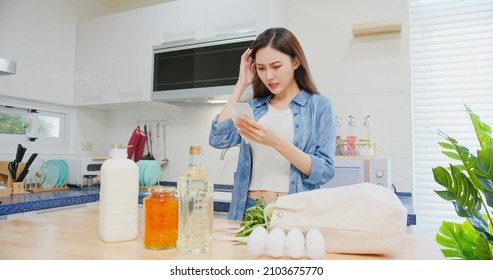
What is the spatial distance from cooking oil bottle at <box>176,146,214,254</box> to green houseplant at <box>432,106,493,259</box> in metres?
1.00

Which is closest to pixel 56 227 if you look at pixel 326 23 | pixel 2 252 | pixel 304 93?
pixel 2 252

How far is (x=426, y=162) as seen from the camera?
233 cm

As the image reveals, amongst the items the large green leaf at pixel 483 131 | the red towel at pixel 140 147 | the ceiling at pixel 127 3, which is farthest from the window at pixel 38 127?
the large green leaf at pixel 483 131

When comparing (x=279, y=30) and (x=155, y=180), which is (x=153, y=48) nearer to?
(x=155, y=180)

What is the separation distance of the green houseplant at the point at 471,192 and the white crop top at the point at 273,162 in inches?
23.6

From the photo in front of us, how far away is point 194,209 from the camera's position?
0.67 meters

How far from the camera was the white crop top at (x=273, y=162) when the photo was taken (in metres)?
1.17

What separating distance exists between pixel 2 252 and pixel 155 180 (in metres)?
2.09

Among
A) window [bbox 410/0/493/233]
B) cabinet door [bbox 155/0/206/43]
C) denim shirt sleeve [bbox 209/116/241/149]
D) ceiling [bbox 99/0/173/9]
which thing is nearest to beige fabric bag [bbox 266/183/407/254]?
denim shirt sleeve [bbox 209/116/241/149]

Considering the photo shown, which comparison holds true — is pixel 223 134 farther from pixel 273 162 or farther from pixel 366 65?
pixel 366 65

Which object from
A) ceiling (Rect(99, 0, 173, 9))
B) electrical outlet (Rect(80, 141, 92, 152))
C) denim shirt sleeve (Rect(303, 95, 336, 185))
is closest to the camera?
denim shirt sleeve (Rect(303, 95, 336, 185))

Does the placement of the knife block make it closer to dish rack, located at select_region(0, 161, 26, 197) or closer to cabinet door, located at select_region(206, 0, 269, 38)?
dish rack, located at select_region(0, 161, 26, 197)

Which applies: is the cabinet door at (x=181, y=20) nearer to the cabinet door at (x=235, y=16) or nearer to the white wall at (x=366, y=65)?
the cabinet door at (x=235, y=16)

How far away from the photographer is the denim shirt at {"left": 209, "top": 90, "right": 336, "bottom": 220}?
3.58 ft
